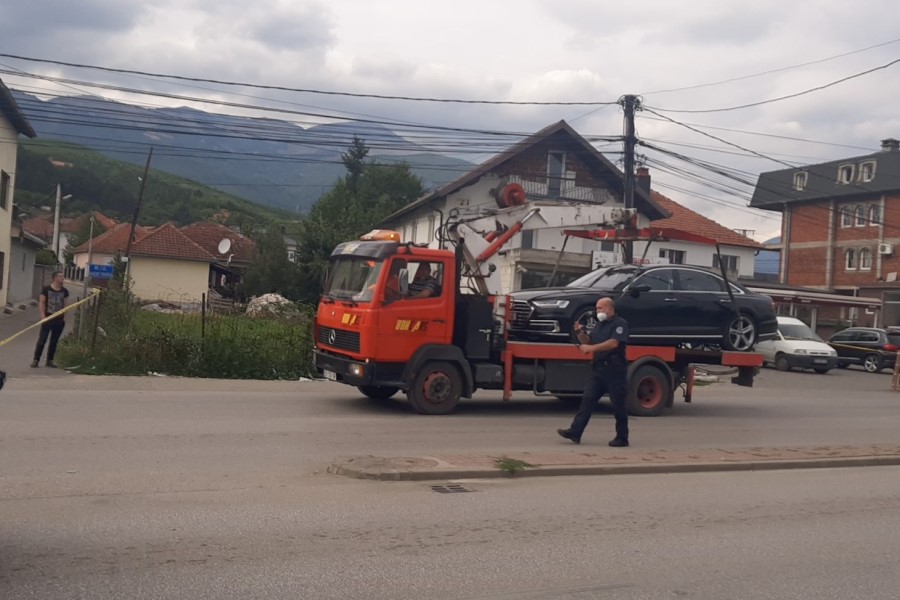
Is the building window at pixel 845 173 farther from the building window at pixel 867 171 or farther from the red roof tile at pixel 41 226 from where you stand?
the red roof tile at pixel 41 226

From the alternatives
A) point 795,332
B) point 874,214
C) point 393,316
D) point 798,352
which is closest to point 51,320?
point 393,316

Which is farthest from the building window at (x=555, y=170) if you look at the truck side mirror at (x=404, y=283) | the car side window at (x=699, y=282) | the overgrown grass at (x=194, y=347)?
the truck side mirror at (x=404, y=283)

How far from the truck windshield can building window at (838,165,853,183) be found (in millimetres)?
48409

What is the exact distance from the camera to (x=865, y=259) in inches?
2151

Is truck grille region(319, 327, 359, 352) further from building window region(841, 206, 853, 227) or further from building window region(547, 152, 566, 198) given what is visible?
building window region(841, 206, 853, 227)

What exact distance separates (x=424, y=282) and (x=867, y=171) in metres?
47.4

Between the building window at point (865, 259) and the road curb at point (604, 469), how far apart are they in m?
46.5

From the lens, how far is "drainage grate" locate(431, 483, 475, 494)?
27.9 ft

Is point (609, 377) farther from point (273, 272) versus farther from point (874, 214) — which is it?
point (874, 214)

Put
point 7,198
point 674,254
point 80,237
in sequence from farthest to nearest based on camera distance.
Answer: point 80,237, point 674,254, point 7,198

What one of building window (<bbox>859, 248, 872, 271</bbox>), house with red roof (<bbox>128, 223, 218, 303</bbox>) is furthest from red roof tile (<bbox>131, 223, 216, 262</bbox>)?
building window (<bbox>859, 248, 872, 271</bbox>)

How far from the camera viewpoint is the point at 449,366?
13.8 metres

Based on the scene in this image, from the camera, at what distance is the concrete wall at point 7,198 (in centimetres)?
3384

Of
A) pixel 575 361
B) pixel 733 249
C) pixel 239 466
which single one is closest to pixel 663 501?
pixel 239 466
